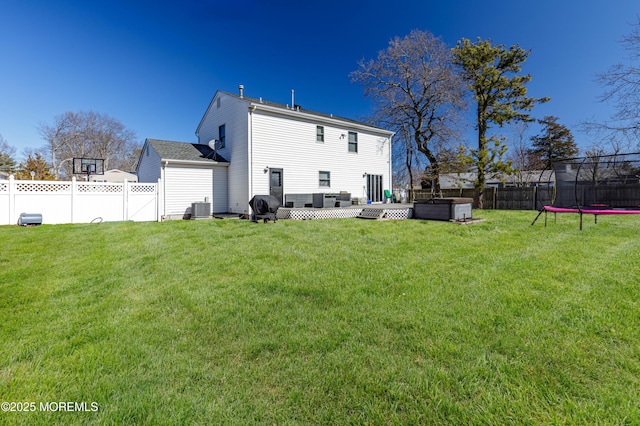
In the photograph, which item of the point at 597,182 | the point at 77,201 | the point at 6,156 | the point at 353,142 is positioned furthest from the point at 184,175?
the point at 6,156

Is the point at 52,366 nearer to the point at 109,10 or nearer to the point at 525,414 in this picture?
the point at 525,414

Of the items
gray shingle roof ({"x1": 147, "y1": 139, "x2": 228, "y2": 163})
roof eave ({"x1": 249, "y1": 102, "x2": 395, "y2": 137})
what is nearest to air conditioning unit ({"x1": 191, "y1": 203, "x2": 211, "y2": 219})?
gray shingle roof ({"x1": 147, "y1": 139, "x2": 228, "y2": 163})

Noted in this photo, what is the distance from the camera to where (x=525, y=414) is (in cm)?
148

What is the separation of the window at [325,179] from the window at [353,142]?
93.7 inches

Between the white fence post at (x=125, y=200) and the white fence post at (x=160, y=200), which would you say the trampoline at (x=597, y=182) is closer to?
the white fence post at (x=160, y=200)

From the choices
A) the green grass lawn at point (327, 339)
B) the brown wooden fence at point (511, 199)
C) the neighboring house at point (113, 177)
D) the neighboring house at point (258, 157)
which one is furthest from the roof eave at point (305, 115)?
the neighboring house at point (113, 177)

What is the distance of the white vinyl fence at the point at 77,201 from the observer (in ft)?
32.4

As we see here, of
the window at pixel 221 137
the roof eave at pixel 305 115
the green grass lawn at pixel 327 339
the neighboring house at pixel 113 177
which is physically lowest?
the green grass lawn at pixel 327 339

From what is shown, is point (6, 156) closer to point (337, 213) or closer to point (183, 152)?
point (183, 152)

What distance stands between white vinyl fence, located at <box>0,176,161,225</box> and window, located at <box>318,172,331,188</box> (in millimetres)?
7940

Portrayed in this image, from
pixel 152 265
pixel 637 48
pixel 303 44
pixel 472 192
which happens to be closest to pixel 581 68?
pixel 637 48

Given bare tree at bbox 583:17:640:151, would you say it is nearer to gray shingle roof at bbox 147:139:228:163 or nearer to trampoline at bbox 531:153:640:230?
trampoline at bbox 531:153:640:230

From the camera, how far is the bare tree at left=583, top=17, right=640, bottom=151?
10.0 m

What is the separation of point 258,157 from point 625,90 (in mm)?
14725
